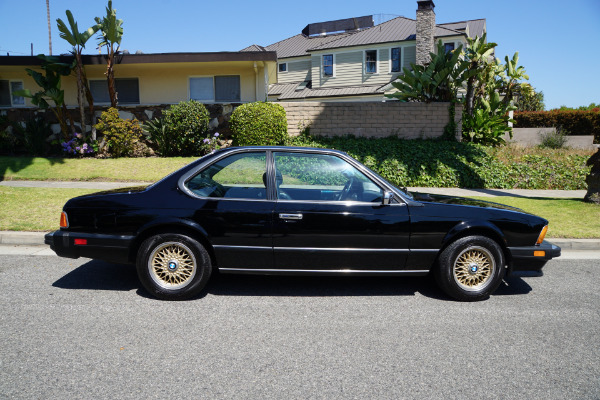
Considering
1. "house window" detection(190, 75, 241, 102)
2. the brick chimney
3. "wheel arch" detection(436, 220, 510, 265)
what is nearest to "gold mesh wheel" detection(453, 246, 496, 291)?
"wheel arch" detection(436, 220, 510, 265)

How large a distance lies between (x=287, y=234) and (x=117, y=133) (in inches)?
455

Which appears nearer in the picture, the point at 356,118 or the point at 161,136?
the point at 161,136

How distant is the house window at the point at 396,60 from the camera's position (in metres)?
28.6

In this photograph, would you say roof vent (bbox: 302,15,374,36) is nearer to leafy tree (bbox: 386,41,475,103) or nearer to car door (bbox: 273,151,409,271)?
leafy tree (bbox: 386,41,475,103)

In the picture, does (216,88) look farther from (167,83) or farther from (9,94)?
(9,94)

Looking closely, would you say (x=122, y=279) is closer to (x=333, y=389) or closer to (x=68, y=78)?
(x=333, y=389)

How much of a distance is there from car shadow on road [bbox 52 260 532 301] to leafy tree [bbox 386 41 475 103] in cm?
1077

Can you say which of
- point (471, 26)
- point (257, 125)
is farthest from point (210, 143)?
point (471, 26)

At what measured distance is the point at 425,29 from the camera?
25.6 metres

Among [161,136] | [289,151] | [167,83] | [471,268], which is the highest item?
[167,83]

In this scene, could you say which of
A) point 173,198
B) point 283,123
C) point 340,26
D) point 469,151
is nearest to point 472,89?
point 469,151

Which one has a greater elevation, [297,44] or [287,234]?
[297,44]

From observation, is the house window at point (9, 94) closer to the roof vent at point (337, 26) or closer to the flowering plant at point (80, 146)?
the flowering plant at point (80, 146)

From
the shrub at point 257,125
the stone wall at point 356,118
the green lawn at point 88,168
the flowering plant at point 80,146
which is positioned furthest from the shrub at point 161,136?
the shrub at point 257,125
